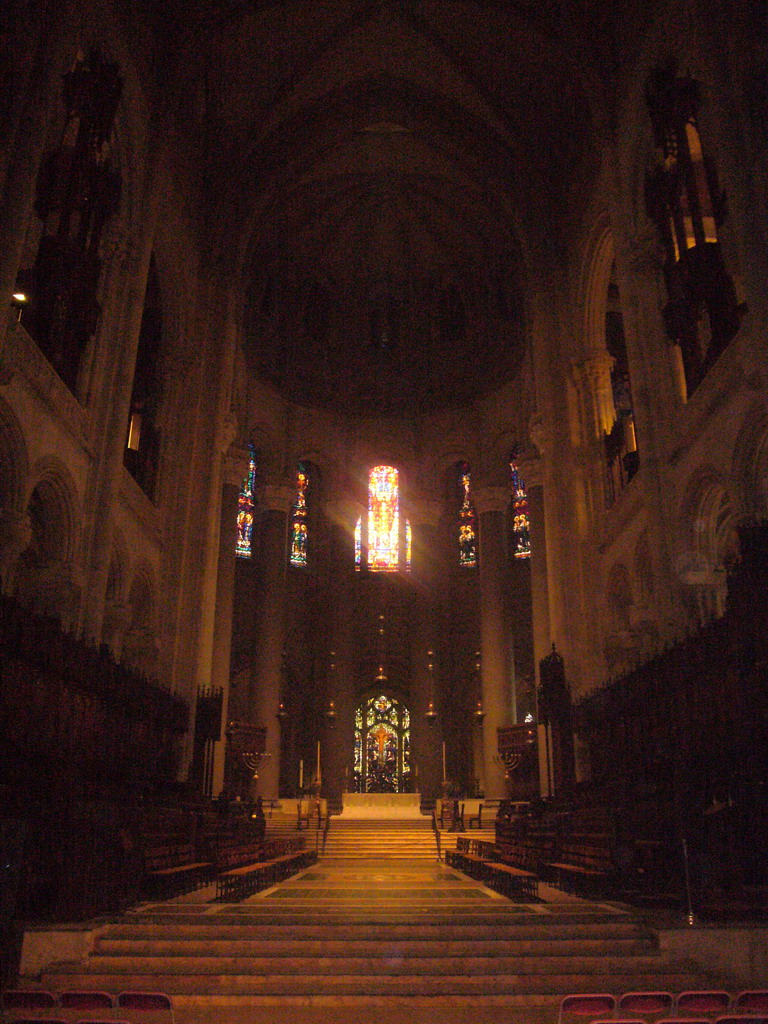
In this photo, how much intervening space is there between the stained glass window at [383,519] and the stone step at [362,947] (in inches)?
970

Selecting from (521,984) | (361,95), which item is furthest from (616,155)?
(521,984)

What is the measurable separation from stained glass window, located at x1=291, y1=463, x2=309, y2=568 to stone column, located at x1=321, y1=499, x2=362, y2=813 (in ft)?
3.37

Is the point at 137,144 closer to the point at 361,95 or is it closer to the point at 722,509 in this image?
the point at 361,95

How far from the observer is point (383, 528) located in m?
32.8

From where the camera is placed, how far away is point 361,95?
24672 mm

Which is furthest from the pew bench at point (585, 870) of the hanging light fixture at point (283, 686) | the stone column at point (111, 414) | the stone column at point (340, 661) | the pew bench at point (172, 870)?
the hanging light fixture at point (283, 686)

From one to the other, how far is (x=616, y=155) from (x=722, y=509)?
822cm

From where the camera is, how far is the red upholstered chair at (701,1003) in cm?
499

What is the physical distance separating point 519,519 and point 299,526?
8.07m

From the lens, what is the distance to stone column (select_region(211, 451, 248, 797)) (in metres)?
24.2

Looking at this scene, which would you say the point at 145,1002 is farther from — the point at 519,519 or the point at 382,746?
the point at 519,519

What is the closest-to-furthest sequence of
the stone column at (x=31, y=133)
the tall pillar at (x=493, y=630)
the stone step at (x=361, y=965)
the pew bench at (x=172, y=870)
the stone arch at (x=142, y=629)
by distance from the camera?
1. the stone step at (x=361, y=965)
2. the pew bench at (x=172, y=870)
3. the stone column at (x=31, y=133)
4. the stone arch at (x=142, y=629)
5. the tall pillar at (x=493, y=630)

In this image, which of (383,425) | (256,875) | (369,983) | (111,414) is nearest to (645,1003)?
(369,983)

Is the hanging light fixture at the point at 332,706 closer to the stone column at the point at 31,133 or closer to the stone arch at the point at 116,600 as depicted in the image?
the stone arch at the point at 116,600
